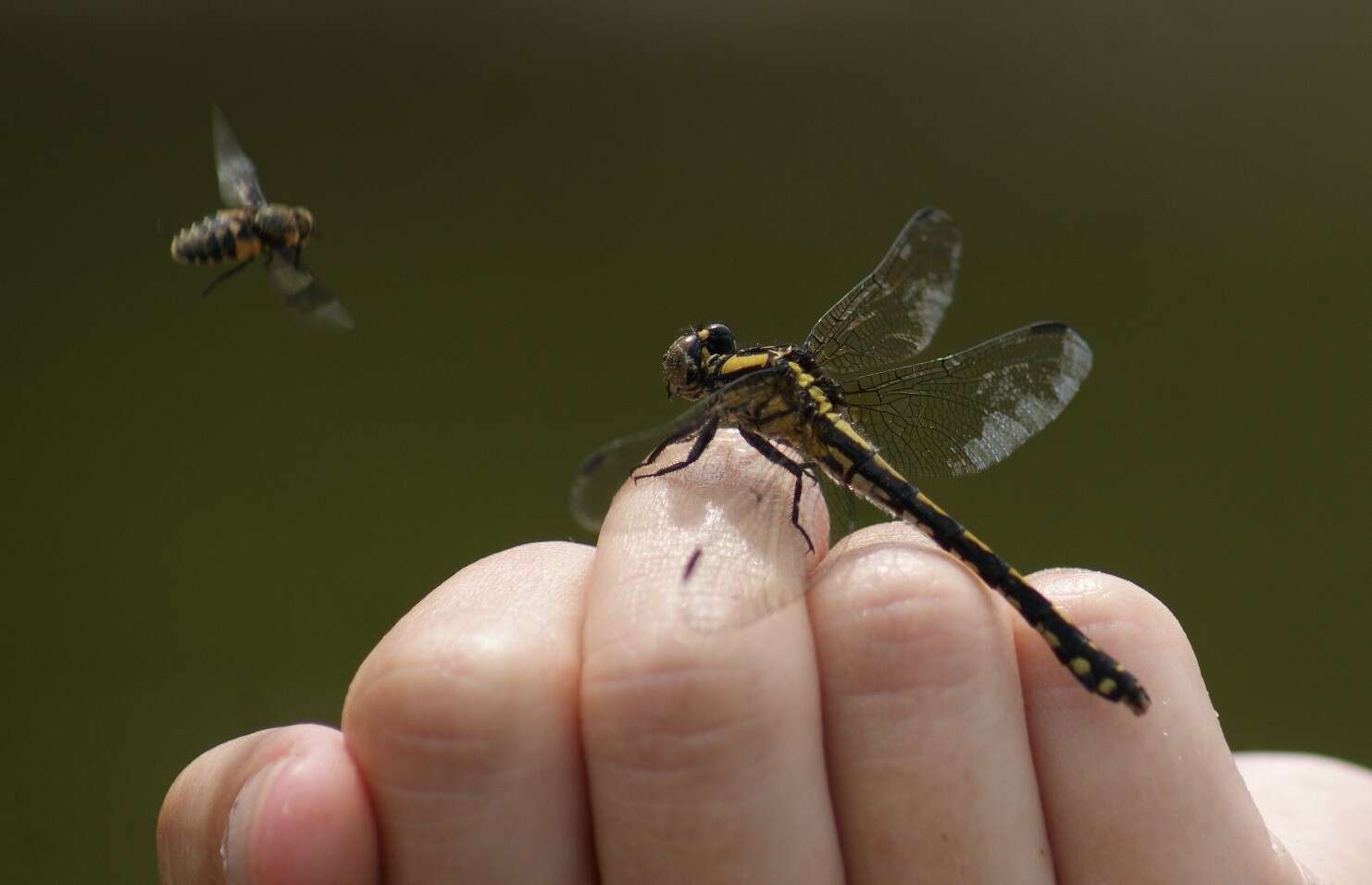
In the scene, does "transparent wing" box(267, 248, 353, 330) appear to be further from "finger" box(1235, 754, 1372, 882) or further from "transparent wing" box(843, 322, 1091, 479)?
"finger" box(1235, 754, 1372, 882)

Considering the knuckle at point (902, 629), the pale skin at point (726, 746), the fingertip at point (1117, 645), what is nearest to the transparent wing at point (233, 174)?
the pale skin at point (726, 746)

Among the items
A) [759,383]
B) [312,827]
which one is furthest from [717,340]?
[312,827]

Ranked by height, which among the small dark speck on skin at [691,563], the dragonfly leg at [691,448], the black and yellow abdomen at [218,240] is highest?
the black and yellow abdomen at [218,240]

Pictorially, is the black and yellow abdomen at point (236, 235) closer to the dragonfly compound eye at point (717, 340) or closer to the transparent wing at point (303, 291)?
the transparent wing at point (303, 291)

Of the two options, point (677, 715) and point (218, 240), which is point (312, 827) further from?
point (218, 240)

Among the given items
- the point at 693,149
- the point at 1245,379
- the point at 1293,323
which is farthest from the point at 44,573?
the point at 1293,323

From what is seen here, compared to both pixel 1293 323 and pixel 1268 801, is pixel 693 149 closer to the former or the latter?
pixel 1293 323
